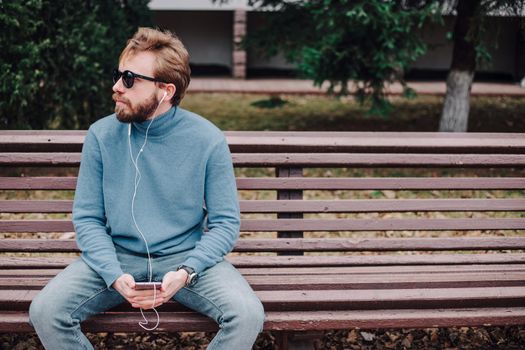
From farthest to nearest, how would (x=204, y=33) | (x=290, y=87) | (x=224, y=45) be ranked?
1. (x=224, y=45)
2. (x=204, y=33)
3. (x=290, y=87)

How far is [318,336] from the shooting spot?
3.26 meters

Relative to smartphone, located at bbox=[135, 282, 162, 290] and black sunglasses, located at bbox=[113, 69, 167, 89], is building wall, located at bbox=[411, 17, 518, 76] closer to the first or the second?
black sunglasses, located at bbox=[113, 69, 167, 89]

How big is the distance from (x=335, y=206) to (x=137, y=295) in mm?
1153

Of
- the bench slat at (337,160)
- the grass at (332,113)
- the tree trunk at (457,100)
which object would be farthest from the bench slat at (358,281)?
the grass at (332,113)

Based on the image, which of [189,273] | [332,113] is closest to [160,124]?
[189,273]

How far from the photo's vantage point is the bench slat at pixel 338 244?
138 inches

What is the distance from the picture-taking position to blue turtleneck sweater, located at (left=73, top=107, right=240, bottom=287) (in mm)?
3051

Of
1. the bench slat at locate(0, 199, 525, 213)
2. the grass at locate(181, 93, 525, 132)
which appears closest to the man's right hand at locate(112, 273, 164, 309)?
the bench slat at locate(0, 199, 525, 213)

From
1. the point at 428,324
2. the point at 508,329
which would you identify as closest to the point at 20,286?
the point at 428,324

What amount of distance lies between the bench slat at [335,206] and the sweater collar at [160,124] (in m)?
0.64

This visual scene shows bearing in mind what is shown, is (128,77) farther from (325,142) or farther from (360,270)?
(360,270)

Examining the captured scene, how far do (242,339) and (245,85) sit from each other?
12.2m

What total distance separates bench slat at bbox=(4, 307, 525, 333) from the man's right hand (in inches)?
6.5

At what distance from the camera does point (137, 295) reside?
289 centimetres
